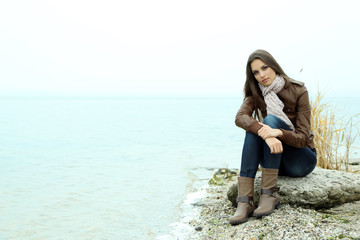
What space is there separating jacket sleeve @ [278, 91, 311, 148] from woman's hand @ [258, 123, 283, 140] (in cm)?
5

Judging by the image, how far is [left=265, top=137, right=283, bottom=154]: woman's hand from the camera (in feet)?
8.31

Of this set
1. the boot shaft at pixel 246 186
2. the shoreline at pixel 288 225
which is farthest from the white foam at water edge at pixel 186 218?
the boot shaft at pixel 246 186

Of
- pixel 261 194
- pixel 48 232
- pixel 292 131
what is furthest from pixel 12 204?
pixel 292 131

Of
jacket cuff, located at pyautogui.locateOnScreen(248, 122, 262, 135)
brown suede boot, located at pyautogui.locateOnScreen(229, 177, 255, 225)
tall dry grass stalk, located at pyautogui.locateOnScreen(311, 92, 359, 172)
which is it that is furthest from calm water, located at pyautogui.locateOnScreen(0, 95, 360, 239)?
jacket cuff, located at pyautogui.locateOnScreen(248, 122, 262, 135)

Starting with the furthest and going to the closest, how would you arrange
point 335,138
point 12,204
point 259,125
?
point 12,204, point 335,138, point 259,125

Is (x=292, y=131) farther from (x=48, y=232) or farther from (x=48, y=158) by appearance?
(x=48, y=158)

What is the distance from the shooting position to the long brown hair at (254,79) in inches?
108

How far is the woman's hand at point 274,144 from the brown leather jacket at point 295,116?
3.4 inches

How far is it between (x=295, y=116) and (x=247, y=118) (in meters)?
0.37

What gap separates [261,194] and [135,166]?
14.5 feet

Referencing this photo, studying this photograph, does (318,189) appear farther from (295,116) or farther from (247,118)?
(247,118)

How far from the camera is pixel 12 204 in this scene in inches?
180

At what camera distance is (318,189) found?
2898mm

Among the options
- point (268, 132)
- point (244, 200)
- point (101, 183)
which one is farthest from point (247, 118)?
point (101, 183)
